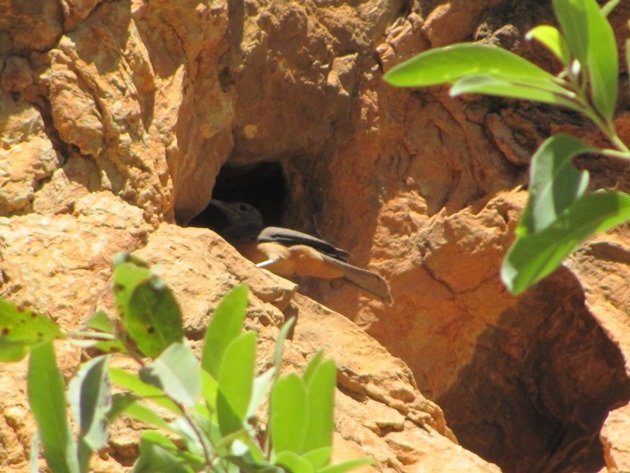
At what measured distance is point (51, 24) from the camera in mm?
3949

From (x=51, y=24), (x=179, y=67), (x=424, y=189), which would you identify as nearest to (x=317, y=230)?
(x=424, y=189)

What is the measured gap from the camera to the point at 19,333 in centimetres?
131

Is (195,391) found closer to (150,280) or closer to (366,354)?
(150,280)

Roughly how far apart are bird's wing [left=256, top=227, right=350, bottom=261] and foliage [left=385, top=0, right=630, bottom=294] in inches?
159

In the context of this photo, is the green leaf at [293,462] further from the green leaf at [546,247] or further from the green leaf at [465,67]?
the green leaf at [465,67]

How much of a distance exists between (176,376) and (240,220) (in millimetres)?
4681

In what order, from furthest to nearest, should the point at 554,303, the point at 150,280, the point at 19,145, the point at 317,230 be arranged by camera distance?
the point at 317,230 < the point at 554,303 < the point at 19,145 < the point at 150,280

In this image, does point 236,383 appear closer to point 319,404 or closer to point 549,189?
point 319,404

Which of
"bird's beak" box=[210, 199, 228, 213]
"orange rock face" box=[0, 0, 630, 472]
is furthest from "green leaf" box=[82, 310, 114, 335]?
"bird's beak" box=[210, 199, 228, 213]

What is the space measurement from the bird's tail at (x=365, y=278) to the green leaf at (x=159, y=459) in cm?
378

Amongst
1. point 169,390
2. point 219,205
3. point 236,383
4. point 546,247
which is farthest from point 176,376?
point 219,205

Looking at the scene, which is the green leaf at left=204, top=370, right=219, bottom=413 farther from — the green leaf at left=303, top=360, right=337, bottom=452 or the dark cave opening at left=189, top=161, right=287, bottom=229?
the dark cave opening at left=189, top=161, right=287, bottom=229

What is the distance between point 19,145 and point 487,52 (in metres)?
2.77

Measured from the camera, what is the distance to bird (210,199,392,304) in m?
5.32
